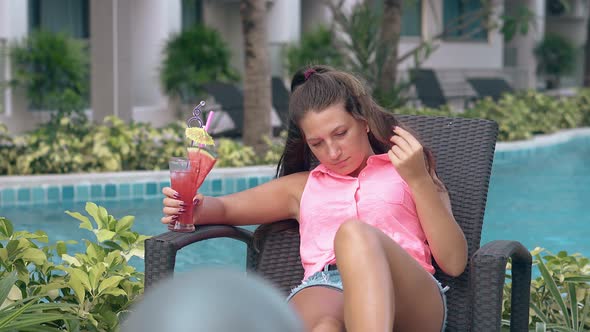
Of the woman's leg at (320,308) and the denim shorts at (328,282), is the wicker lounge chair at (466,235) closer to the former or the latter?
the denim shorts at (328,282)

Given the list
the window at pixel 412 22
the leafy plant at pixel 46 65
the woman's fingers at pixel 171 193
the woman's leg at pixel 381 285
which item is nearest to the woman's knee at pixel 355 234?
the woman's leg at pixel 381 285

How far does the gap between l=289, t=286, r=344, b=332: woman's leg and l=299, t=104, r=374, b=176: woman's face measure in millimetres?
373

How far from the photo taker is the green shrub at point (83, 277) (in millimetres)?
2824

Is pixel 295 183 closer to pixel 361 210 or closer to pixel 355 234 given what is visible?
pixel 361 210

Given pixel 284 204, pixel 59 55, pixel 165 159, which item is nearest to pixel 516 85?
pixel 59 55

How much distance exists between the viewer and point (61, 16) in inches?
498

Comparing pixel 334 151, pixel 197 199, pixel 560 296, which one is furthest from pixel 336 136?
pixel 560 296

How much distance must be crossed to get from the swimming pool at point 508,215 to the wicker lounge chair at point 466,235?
1950 millimetres

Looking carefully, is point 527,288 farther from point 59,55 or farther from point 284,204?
point 59,55

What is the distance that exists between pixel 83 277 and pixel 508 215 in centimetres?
517

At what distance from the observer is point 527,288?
2.86 meters

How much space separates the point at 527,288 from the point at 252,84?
6294mm

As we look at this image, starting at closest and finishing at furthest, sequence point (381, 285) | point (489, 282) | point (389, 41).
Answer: point (381, 285) → point (489, 282) → point (389, 41)

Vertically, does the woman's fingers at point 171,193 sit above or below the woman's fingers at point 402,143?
below
